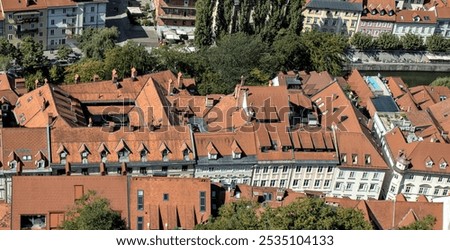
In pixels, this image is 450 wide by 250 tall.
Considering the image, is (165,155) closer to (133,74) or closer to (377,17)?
(133,74)

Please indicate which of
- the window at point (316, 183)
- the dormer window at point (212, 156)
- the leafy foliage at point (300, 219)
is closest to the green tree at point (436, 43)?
the window at point (316, 183)

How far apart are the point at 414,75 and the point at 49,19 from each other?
58.1 metres

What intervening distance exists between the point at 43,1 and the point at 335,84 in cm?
4217

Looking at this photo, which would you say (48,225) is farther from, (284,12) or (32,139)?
(284,12)

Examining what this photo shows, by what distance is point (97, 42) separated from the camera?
9144cm

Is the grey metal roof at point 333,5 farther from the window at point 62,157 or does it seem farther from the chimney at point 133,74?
the window at point 62,157

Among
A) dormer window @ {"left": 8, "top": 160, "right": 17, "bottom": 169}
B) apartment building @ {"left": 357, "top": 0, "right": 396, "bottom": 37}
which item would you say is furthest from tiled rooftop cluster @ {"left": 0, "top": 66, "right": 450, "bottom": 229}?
apartment building @ {"left": 357, "top": 0, "right": 396, "bottom": 37}

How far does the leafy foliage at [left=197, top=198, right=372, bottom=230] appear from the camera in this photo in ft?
142

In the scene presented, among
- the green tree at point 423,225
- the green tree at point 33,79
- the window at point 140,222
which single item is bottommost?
the window at point 140,222

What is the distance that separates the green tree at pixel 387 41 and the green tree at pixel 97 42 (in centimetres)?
4280

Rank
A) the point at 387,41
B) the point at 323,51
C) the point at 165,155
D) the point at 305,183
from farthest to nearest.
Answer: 1. the point at 387,41
2. the point at 323,51
3. the point at 305,183
4. the point at 165,155

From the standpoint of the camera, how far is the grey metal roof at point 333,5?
Result: 107938 millimetres

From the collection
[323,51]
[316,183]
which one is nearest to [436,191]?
[316,183]
